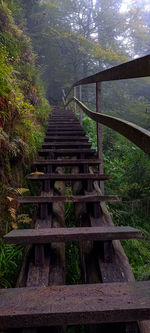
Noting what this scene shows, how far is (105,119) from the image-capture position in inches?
114

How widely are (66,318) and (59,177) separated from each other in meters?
1.92

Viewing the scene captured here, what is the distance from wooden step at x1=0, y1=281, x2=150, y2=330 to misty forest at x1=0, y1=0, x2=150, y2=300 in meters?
1.03

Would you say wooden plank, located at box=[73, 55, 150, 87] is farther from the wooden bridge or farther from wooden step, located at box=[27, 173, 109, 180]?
wooden step, located at box=[27, 173, 109, 180]

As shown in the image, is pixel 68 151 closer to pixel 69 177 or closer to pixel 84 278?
pixel 69 177

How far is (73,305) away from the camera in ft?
4.36

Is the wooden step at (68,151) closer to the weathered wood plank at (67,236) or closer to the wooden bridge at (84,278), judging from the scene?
the wooden bridge at (84,278)

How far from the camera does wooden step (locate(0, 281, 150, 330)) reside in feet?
4.18

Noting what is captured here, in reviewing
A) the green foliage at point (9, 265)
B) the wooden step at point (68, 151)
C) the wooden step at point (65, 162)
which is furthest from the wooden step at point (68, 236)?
the wooden step at point (68, 151)

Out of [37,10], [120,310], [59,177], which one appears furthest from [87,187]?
[37,10]

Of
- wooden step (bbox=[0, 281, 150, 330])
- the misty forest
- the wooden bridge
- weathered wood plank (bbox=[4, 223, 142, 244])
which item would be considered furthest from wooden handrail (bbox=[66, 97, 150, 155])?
the misty forest

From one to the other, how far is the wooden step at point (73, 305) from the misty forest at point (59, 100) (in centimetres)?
103

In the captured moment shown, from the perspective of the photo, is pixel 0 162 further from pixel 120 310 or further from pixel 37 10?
pixel 37 10

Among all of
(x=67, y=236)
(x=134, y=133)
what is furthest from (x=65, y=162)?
(x=134, y=133)

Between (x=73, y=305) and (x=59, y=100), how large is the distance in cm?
2230
